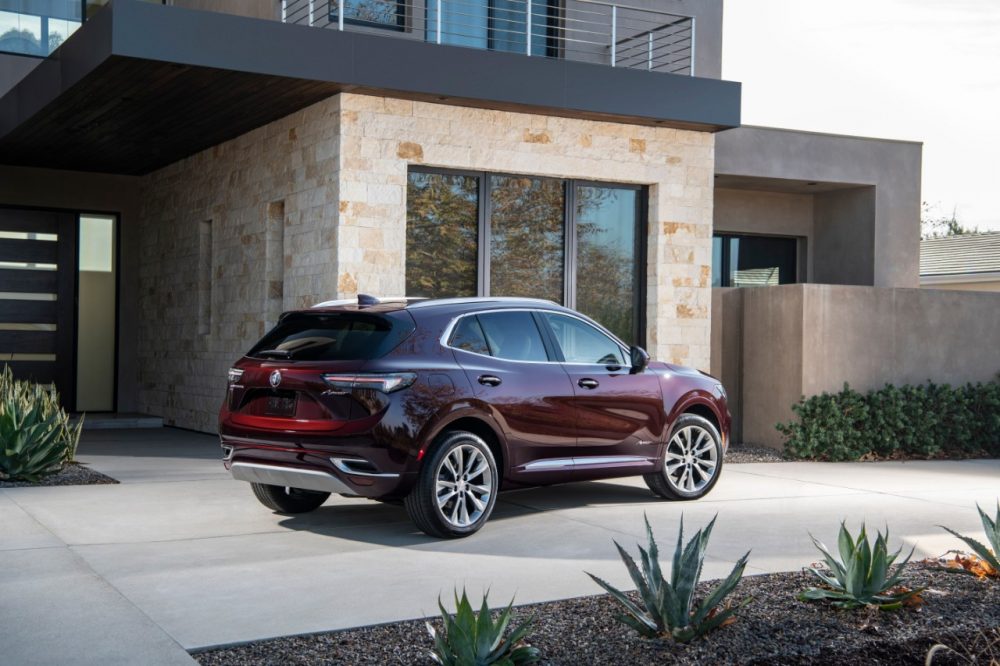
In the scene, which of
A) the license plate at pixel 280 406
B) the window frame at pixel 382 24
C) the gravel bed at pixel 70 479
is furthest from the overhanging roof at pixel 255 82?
the license plate at pixel 280 406

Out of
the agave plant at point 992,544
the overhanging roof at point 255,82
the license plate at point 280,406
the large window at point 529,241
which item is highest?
the overhanging roof at point 255,82

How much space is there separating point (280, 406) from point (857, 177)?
13498 millimetres

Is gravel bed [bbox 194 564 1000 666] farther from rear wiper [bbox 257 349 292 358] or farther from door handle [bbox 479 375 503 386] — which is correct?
rear wiper [bbox 257 349 292 358]

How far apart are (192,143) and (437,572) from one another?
10.8 meters

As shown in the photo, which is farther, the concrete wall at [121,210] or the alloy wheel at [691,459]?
the concrete wall at [121,210]

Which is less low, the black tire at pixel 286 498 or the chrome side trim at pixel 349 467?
the chrome side trim at pixel 349 467

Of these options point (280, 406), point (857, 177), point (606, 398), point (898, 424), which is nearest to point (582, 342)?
point (606, 398)

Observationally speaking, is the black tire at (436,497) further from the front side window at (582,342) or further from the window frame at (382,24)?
the window frame at (382,24)

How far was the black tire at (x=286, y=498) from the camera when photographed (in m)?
9.49

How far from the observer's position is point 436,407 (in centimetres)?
836

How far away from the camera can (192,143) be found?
16.6m

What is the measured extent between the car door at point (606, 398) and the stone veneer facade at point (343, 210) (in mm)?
3813

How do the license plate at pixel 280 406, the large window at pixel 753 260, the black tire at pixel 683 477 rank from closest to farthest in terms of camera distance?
the license plate at pixel 280 406, the black tire at pixel 683 477, the large window at pixel 753 260

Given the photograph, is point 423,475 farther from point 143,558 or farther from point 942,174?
point 942,174
